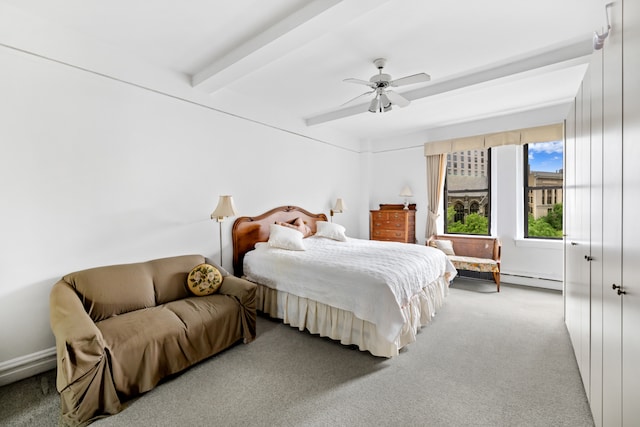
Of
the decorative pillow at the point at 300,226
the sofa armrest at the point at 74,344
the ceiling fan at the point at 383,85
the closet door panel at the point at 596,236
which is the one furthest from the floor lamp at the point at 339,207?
the sofa armrest at the point at 74,344

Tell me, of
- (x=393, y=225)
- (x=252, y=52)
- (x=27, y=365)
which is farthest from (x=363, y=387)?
(x=393, y=225)

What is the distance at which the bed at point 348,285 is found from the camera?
8.45 ft

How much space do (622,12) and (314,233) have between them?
4.33 meters

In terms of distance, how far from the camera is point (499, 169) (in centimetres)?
504

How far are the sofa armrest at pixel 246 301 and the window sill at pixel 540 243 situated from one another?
448 cm

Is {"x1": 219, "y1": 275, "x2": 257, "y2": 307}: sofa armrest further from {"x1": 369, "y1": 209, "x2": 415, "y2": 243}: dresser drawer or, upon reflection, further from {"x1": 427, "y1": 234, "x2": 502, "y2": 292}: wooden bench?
{"x1": 369, "y1": 209, "x2": 415, "y2": 243}: dresser drawer

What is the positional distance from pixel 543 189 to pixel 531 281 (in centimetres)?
156

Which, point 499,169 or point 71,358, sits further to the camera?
point 499,169

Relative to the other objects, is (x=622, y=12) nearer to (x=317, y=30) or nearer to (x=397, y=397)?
(x=317, y=30)

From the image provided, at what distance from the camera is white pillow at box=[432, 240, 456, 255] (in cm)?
521

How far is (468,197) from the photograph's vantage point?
5578mm

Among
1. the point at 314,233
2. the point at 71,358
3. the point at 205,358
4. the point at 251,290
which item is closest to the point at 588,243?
the point at 251,290

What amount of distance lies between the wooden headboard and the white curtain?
2.64 m

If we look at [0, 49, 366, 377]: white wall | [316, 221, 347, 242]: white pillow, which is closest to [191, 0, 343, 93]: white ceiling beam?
[0, 49, 366, 377]: white wall
